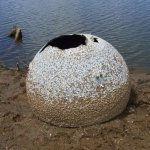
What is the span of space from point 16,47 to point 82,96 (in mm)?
11170

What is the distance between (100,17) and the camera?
18.0 metres

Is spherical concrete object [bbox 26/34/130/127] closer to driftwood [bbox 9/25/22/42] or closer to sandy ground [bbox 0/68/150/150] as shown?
sandy ground [bbox 0/68/150/150]

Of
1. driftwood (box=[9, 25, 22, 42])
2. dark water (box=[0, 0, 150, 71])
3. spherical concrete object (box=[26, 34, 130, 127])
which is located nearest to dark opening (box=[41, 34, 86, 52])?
spherical concrete object (box=[26, 34, 130, 127])

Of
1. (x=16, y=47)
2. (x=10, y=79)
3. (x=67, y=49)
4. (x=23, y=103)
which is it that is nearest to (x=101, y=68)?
(x=67, y=49)

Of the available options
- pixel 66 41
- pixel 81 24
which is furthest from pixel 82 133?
pixel 81 24

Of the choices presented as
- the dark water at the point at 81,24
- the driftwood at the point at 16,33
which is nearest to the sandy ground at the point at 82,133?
the dark water at the point at 81,24

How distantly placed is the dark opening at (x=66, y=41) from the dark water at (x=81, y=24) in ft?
17.2

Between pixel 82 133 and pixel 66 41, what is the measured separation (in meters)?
1.87

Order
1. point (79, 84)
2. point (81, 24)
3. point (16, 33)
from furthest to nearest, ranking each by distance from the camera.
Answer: point (16, 33)
point (81, 24)
point (79, 84)

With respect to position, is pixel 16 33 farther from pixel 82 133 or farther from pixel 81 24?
pixel 82 133

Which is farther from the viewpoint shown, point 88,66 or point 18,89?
point 18,89

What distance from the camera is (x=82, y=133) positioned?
6.96m

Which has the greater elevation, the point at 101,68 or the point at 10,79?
the point at 101,68

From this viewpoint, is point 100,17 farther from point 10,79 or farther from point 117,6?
point 10,79
